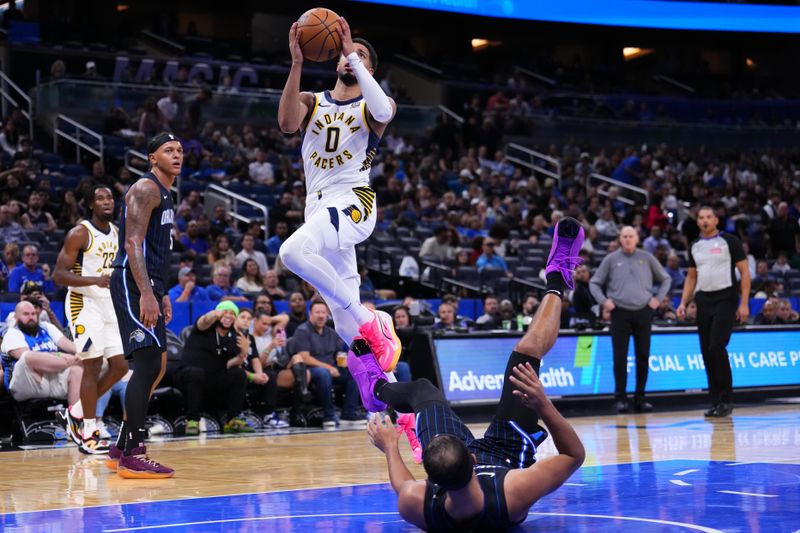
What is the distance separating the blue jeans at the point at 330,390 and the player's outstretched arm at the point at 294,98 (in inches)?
195

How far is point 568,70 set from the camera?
113 feet

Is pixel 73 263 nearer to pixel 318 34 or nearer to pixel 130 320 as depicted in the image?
pixel 130 320

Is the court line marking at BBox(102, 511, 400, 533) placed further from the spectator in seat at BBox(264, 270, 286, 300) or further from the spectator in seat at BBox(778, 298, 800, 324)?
the spectator in seat at BBox(778, 298, 800, 324)

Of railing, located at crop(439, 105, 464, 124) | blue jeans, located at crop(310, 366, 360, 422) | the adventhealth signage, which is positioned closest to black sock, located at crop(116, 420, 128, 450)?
blue jeans, located at crop(310, 366, 360, 422)

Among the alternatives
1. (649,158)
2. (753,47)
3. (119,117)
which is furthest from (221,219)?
(753,47)

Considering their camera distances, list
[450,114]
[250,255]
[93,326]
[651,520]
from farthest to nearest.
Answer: [450,114] → [250,255] → [93,326] → [651,520]

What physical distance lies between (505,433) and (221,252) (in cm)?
1010

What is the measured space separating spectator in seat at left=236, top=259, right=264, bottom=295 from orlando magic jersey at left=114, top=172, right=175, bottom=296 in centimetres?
660

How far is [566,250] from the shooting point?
5605 mm

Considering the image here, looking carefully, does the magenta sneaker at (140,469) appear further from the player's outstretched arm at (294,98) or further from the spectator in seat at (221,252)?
the spectator in seat at (221,252)

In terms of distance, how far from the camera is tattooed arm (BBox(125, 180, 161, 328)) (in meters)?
6.55

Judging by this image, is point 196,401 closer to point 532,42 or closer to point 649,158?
point 649,158

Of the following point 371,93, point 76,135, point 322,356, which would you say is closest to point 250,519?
point 371,93

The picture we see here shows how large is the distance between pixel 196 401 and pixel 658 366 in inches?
218
